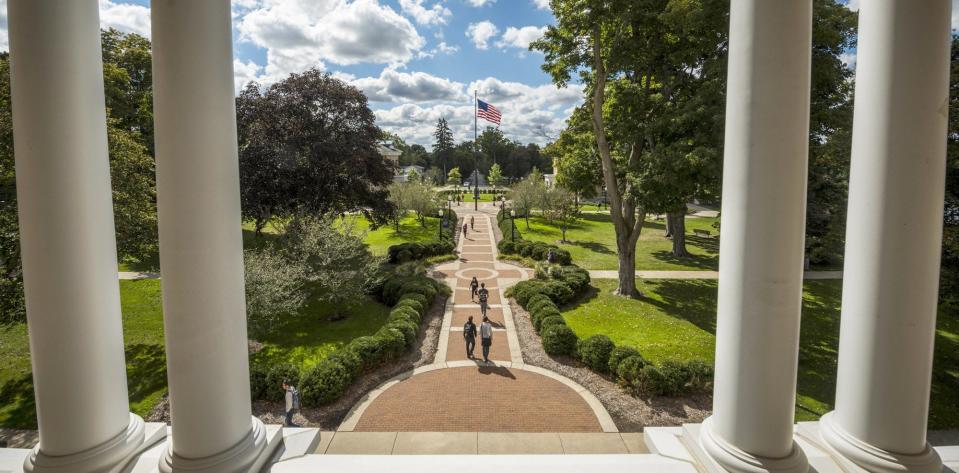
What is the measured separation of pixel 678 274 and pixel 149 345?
30.9 meters

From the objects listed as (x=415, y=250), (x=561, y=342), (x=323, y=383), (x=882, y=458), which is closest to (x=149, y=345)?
(x=323, y=383)

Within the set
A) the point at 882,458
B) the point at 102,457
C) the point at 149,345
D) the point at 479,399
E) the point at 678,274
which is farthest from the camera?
the point at 678,274

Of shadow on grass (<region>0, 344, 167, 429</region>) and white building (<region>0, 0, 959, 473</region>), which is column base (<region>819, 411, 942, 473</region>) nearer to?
white building (<region>0, 0, 959, 473</region>)

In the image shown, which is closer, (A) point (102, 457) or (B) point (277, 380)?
(A) point (102, 457)

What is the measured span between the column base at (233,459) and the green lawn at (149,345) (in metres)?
10.8

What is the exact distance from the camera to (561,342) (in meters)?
18.8

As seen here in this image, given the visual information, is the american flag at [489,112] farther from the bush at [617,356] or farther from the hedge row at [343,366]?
the bush at [617,356]

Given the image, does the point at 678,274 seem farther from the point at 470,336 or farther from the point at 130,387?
the point at 130,387

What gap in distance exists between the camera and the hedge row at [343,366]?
15227 millimetres

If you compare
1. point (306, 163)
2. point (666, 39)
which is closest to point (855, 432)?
point (666, 39)

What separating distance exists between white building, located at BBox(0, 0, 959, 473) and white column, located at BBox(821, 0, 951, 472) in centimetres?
2

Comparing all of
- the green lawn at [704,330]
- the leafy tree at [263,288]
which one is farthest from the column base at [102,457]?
the green lawn at [704,330]

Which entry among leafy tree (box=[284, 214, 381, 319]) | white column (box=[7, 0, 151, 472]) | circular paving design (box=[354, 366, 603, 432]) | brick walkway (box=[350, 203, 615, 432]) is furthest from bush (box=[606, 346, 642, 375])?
white column (box=[7, 0, 151, 472])

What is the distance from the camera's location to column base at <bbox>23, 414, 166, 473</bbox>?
630 cm
